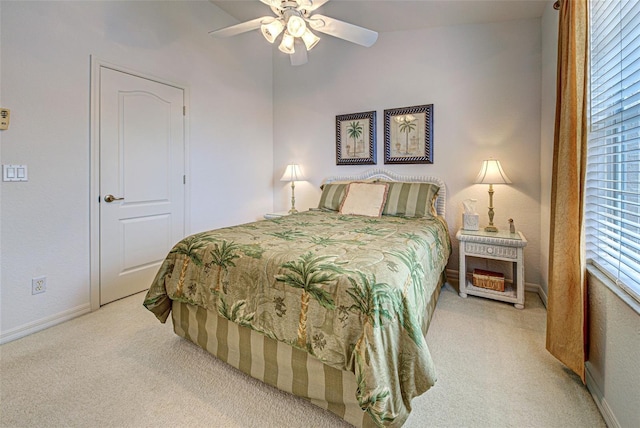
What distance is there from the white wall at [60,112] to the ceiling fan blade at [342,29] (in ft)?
5.63

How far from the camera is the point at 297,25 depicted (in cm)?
197

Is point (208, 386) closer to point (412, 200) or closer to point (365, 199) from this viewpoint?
point (365, 199)

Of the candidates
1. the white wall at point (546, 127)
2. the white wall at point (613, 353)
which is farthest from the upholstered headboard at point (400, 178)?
the white wall at point (613, 353)

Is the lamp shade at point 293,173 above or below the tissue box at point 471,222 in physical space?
above

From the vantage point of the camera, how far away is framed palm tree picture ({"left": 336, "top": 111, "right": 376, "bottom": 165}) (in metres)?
3.52

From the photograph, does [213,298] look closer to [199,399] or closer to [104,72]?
[199,399]

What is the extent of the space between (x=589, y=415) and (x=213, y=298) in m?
1.90

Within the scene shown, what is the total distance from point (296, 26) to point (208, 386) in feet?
7.43

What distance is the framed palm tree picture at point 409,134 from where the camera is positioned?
3.20m

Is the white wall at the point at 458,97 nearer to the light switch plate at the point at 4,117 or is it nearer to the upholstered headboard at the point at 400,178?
the upholstered headboard at the point at 400,178

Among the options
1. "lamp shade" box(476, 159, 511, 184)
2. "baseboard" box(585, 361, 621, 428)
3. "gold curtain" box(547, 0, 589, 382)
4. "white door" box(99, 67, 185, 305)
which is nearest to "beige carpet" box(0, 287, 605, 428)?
"baseboard" box(585, 361, 621, 428)

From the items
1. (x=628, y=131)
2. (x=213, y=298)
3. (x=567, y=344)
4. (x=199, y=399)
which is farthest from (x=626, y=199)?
(x=199, y=399)

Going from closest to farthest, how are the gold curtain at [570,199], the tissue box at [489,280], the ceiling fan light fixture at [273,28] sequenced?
1. the gold curtain at [570,199]
2. the ceiling fan light fixture at [273,28]
3. the tissue box at [489,280]

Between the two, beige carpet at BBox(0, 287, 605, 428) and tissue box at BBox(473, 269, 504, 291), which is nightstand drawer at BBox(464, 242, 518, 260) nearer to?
tissue box at BBox(473, 269, 504, 291)
